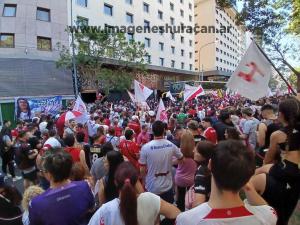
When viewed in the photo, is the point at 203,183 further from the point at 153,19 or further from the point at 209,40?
the point at 209,40

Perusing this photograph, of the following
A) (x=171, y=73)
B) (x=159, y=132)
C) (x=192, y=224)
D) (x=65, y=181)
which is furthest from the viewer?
(x=171, y=73)

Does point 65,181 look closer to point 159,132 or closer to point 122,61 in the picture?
point 159,132

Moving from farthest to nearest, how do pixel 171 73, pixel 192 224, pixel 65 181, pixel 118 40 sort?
pixel 171 73 → pixel 118 40 → pixel 65 181 → pixel 192 224

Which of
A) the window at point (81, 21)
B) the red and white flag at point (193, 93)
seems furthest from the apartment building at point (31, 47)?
the red and white flag at point (193, 93)

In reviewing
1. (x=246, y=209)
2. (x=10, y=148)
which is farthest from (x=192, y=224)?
(x=10, y=148)

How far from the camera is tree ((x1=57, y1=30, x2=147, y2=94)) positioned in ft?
93.0

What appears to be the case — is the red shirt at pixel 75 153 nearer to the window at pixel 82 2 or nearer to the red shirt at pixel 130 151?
the red shirt at pixel 130 151

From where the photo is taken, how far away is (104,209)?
2770 millimetres

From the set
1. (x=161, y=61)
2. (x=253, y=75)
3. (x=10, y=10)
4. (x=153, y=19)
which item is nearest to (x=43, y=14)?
(x=10, y=10)

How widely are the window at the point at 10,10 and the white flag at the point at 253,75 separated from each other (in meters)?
25.6

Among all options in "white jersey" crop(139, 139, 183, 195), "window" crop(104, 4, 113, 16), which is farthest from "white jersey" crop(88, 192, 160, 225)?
"window" crop(104, 4, 113, 16)

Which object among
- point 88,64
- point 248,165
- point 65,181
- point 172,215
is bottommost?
point 172,215

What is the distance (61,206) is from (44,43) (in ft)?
91.4

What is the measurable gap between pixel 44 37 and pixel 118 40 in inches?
237
